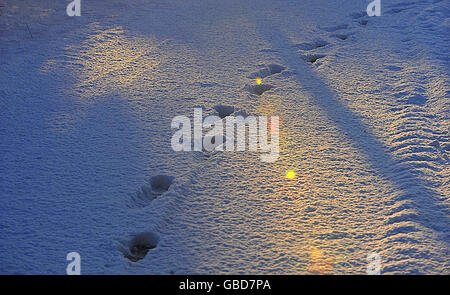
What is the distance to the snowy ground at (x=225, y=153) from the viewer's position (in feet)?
7.24

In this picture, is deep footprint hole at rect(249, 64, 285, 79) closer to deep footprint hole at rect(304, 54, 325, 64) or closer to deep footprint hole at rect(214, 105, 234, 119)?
deep footprint hole at rect(304, 54, 325, 64)

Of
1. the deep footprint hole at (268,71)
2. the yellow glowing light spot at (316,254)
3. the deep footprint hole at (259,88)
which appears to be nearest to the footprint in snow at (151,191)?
the yellow glowing light spot at (316,254)

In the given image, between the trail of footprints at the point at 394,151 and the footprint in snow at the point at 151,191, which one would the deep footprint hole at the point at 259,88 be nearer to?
the trail of footprints at the point at 394,151

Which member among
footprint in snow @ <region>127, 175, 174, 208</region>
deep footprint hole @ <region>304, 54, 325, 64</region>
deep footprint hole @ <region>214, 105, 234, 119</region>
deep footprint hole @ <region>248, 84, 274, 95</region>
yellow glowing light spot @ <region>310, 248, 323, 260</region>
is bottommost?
yellow glowing light spot @ <region>310, 248, 323, 260</region>

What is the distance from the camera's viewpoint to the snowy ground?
2207 mm

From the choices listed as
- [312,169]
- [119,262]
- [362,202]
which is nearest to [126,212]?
[119,262]

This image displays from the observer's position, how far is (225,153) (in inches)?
114

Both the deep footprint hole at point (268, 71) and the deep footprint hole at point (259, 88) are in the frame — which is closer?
the deep footprint hole at point (259, 88)

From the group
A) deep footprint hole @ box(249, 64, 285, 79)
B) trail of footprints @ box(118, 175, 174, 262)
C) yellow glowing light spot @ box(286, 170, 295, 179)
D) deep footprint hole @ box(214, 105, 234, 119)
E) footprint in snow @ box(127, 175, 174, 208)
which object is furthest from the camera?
deep footprint hole @ box(249, 64, 285, 79)

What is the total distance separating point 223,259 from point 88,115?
1.67 meters

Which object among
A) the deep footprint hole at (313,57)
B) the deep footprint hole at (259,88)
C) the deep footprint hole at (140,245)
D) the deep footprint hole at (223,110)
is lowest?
the deep footprint hole at (140,245)

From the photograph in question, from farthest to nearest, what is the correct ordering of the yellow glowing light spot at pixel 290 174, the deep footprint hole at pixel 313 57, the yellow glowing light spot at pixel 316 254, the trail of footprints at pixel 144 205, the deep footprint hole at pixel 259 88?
1. the deep footprint hole at pixel 313 57
2. the deep footprint hole at pixel 259 88
3. the yellow glowing light spot at pixel 290 174
4. the trail of footprints at pixel 144 205
5. the yellow glowing light spot at pixel 316 254

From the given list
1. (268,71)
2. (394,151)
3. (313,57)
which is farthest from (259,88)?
(394,151)

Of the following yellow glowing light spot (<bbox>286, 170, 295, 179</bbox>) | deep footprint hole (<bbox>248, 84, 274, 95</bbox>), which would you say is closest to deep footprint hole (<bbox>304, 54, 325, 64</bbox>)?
deep footprint hole (<bbox>248, 84, 274, 95</bbox>)
